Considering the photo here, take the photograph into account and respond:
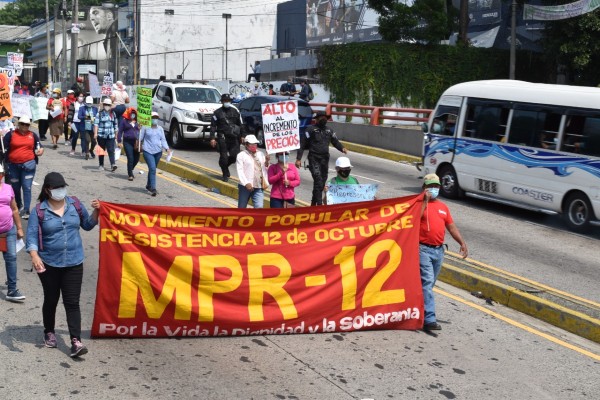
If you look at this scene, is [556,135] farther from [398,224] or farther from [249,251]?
[249,251]

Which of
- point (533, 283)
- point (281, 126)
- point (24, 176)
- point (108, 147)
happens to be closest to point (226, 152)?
point (108, 147)

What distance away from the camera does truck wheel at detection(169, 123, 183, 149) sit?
83.7 feet

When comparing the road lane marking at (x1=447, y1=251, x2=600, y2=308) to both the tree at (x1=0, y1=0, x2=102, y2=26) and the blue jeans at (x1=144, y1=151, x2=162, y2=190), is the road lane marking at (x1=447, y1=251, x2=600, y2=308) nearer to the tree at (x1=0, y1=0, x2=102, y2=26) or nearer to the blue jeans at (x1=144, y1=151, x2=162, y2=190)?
the blue jeans at (x1=144, y1=151, x2=162, y2=190)

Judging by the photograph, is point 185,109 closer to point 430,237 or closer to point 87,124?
point 87,124

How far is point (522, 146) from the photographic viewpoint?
17156 millimetres

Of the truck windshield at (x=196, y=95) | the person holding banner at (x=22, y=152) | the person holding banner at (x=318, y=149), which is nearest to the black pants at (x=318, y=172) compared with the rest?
the person holding banner at (x=318, y=149)

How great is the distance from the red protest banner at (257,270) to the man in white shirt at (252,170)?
425cm

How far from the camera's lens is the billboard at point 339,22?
51222mm

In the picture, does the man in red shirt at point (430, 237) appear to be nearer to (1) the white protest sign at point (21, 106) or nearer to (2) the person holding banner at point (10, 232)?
(2) the person holding banner at point (10, 232)

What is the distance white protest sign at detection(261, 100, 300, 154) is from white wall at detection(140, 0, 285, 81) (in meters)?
42.2

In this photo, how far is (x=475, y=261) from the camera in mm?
12727

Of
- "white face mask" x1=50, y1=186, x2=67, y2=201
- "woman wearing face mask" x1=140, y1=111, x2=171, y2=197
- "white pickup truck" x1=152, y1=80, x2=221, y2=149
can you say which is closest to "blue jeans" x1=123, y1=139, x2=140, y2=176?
"woman wearing face mask" x1=140, y1=111, x2=171, y2=197

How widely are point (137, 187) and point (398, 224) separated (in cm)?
1035

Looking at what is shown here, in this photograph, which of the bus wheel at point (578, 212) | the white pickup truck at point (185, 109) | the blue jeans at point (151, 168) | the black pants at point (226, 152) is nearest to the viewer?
the bus wheel at point (578, 212)
